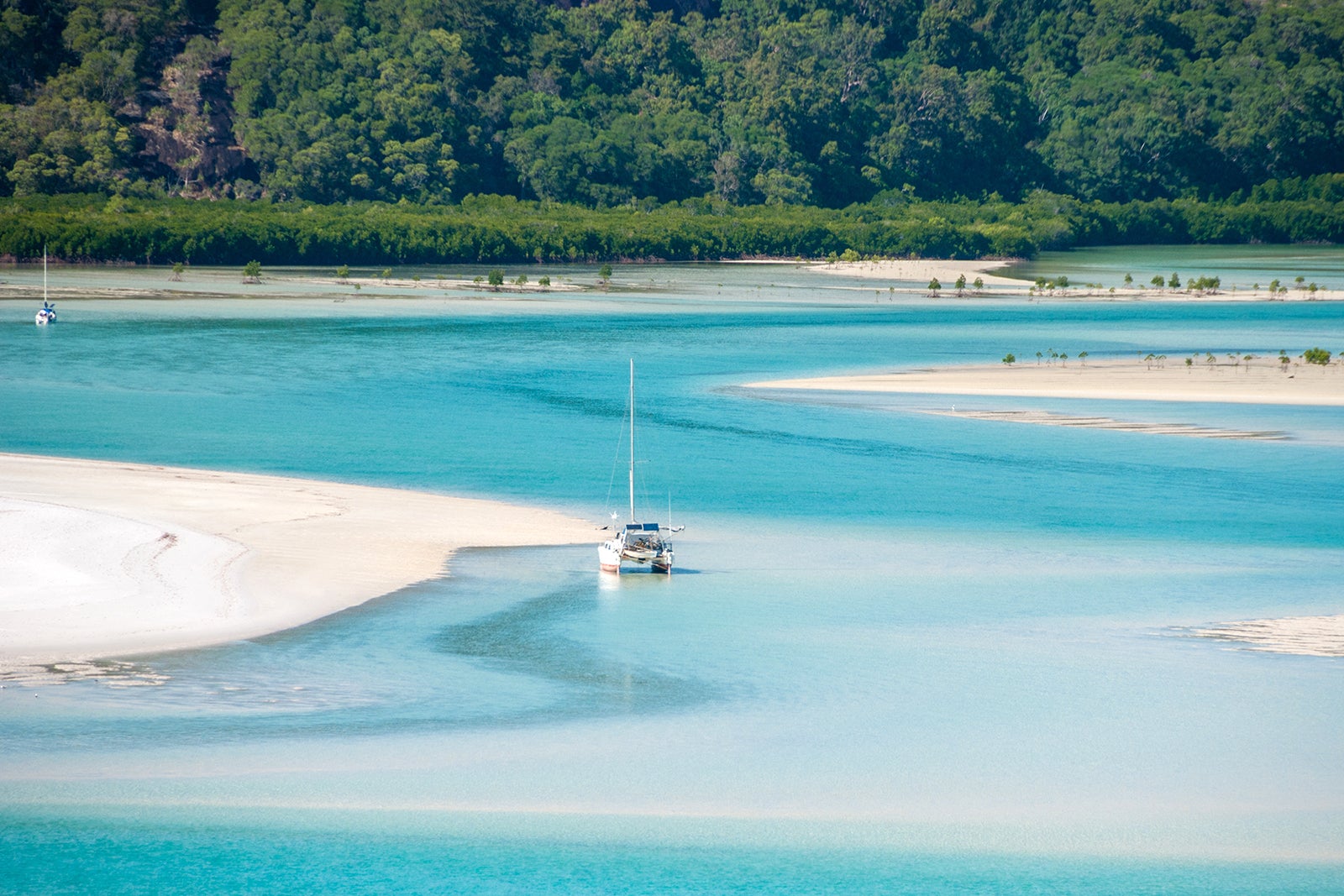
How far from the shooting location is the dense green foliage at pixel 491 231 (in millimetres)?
135500

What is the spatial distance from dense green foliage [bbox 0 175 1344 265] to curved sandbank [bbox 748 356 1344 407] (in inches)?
3141

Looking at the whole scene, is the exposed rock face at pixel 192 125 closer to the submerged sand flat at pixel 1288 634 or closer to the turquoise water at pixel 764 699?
the turquoise water at pixel 764 699

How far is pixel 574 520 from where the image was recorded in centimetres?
3881

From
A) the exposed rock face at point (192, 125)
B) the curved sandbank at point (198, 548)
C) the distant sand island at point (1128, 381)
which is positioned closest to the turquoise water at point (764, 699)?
the curved sandbank at point (198, 548)

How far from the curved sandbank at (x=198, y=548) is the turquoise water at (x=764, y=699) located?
1.08 m

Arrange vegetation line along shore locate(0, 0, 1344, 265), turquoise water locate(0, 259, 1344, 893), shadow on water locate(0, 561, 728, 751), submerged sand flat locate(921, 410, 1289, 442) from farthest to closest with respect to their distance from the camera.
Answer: vegetation line along shore locate(0, 0, 1344, 265), submerged sand flat locate(921, 410, 1289, 442), shadow on water locate(0, 561, 728, 751), turquoise water locate(0, 259, 1344, 893)

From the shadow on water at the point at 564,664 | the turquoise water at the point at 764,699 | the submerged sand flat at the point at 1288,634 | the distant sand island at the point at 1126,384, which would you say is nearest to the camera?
the turquoise water at the point at 764,699

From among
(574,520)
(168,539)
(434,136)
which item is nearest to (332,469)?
(574,520)

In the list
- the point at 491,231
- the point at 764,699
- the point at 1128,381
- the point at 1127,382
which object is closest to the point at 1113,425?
the point at 1127,382

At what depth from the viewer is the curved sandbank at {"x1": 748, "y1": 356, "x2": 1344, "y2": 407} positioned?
61.7 meters

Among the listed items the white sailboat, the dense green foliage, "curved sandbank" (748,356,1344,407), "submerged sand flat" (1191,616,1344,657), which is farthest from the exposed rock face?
"submerged sand flat" (1191,616,1344,657)

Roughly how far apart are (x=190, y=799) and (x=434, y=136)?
15251 centimetres

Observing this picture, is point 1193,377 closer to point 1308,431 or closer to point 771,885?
point 1308,431

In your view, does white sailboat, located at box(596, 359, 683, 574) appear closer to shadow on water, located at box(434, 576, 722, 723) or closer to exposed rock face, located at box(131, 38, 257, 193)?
shadow on water, located at box(434, 576, 722, 723)
